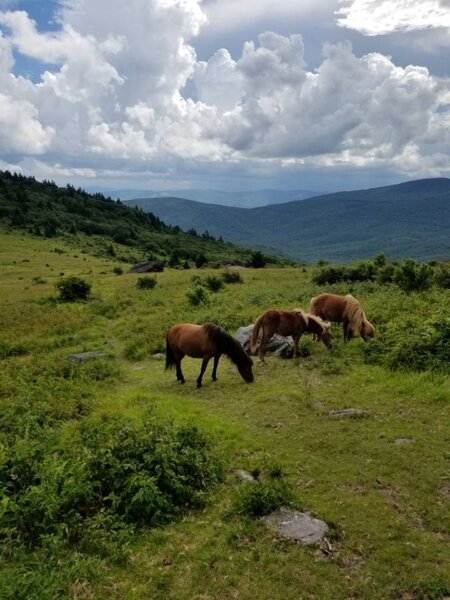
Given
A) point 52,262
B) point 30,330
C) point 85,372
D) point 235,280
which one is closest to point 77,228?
point 52,262

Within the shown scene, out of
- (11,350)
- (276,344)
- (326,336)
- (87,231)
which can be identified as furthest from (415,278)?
(87,231)

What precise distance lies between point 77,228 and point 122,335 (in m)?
144

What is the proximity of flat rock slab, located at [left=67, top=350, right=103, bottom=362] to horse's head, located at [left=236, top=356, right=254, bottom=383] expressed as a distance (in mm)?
8385

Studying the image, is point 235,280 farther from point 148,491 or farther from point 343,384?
point 148,491

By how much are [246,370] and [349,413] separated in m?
4.33

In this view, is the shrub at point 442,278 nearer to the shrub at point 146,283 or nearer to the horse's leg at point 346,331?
the horse's leg at point 346,331

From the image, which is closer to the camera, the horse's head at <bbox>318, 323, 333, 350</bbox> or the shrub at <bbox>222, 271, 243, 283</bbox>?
the horse's head at <bbox>318, 323, 333, 350</bbox>

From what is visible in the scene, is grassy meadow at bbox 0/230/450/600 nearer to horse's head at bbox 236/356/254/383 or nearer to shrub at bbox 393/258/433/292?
horse's head at bbox 236/356/254/383

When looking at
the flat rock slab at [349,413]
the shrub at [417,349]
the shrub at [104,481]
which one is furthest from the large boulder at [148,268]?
the shrub at [104,481]

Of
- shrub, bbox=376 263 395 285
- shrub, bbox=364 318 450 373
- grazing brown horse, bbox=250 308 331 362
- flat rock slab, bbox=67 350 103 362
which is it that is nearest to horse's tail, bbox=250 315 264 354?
grazing brown horse, bbox=250 308 331 362

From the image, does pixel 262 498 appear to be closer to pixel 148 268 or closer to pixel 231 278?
pixel 231 278

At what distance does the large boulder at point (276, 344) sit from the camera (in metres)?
19.0

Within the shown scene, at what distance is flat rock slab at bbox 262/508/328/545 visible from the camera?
7.89m

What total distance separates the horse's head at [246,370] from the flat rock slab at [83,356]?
8385 millimetres
